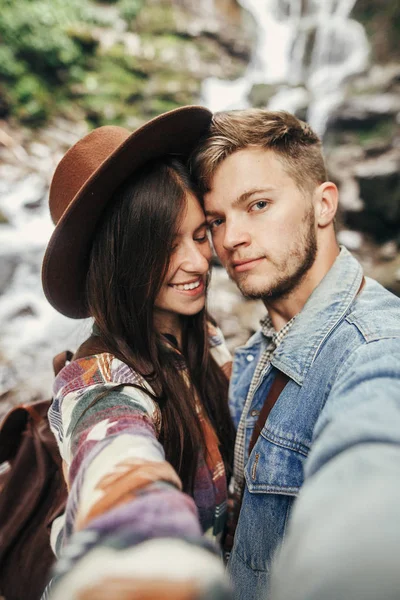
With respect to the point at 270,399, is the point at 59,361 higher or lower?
higher

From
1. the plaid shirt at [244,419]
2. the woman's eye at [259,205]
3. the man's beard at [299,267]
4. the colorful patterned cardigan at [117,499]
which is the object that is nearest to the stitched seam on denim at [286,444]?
the plaid shirt at [244,419]

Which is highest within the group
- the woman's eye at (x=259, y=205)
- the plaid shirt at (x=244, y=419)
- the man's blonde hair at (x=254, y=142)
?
the man's blonde hair at (x=254, y=142)

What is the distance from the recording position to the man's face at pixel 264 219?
1.62 metres

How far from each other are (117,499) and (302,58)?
49.0ft

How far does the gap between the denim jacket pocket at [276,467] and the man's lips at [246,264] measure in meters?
0.75

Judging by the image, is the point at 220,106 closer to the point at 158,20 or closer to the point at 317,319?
the point at 158,20

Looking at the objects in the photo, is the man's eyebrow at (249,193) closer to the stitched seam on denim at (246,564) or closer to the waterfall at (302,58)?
the stitched seam on denim at (246,564)

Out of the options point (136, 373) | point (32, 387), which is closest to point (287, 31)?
point (32, 387)

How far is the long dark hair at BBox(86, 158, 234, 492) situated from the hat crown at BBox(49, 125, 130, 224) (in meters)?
0.15

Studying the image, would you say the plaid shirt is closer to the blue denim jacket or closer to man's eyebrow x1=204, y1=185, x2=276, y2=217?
the blue denim jacket

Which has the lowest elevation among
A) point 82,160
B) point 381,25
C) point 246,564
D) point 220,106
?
point 246,564

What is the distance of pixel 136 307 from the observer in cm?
158

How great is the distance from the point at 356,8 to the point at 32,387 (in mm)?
14876

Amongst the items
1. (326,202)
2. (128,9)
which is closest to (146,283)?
(326,202)
